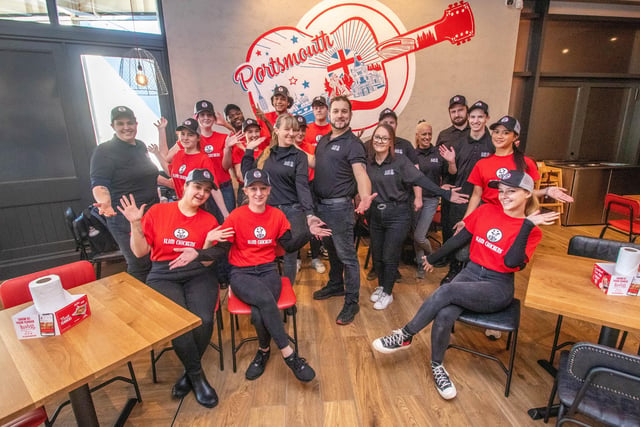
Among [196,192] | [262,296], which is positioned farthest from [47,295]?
[262,296]

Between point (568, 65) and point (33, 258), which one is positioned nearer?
point (33, 258)

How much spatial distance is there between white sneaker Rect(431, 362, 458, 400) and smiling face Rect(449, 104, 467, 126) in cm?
246

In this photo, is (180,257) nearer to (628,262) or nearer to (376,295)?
(376,295)

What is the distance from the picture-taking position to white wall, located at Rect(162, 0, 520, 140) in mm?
4348

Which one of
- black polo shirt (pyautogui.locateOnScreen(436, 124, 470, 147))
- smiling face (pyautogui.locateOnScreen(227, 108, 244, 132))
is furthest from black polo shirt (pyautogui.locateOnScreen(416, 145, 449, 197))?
smiling face (pyautogui.locateOnScreen(227, 108, 244, 132))

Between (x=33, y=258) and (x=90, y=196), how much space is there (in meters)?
A: 0.94

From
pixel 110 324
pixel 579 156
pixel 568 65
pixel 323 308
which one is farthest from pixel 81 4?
pixel 579 156

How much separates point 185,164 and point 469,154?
2.72 meters

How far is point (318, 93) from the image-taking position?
4844 millimetres

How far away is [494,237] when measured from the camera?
2.10 meters

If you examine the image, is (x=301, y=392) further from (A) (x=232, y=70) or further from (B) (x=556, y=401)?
(A) (x=232, y=70)

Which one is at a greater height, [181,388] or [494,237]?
[494,237]

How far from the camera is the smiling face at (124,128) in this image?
2.64m

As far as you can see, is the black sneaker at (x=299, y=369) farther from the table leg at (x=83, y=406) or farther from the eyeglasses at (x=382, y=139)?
the eyeglasses at (x=382, y=139)
